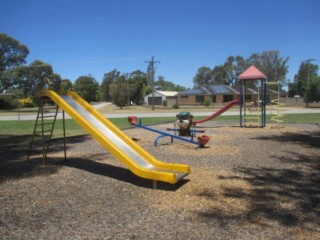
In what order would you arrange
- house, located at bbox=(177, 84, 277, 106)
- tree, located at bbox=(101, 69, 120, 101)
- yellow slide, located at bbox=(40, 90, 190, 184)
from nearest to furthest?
yellow slide, located at bbox=(40, 90, 190, 184), house, located at bbox=(177, 84, 277, 106), tree, located at bbox=(101, 69, 120, 101)

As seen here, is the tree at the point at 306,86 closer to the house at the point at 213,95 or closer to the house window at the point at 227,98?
Result: the house at the point at 213,95

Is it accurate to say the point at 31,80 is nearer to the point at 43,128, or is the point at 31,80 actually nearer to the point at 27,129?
the point at 27,129

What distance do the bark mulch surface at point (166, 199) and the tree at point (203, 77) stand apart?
366 ft

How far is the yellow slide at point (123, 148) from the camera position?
566 centimetres

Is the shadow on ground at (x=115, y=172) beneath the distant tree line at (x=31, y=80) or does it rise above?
beneath

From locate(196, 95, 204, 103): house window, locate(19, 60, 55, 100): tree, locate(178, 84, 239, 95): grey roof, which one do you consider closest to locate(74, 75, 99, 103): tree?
locate(19, 60, 55, 100): tree

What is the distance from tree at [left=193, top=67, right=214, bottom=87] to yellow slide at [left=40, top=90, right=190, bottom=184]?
112 m

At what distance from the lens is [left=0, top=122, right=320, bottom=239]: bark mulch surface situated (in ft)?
12.7

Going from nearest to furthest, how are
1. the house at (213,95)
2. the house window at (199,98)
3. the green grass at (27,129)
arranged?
the green grass at (27,129) < the house at (213,95) < the house window at (199,98)

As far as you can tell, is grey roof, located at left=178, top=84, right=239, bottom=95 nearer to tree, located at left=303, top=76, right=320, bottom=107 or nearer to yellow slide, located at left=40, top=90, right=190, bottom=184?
tree, located at left=303, top=76, right=320, bottom=107

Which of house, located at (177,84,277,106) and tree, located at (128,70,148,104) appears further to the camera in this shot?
tree, located at (128,70,148,104)

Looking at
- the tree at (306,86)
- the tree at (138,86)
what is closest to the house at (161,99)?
the tree at (138,86)

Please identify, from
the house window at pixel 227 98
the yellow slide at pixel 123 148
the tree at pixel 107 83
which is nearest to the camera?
the yellow slide at pixel 123 148

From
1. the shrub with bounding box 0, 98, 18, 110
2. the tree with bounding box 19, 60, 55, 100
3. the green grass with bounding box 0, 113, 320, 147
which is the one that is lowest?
the green grass with bounding box 0, 113, 320, 147
